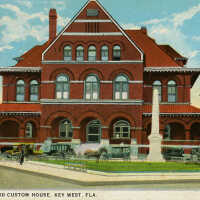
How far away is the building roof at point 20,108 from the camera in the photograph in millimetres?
39688

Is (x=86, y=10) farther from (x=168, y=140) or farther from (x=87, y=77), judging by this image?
(x=168, y=140)

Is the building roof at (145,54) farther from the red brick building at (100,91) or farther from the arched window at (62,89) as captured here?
the arched window at (62,89)

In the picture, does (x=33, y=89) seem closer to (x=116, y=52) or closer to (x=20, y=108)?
(x=20, y=108)

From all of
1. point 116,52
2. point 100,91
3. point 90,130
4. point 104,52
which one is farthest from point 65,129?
point 116,52

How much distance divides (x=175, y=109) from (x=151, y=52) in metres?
5.56

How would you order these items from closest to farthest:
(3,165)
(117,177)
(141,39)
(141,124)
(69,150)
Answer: (117,177) < (3,165) < (69,150) < (141,124) < (141,39)

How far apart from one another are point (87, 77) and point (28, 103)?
5.79m

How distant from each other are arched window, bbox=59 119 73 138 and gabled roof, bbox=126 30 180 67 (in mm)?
8473

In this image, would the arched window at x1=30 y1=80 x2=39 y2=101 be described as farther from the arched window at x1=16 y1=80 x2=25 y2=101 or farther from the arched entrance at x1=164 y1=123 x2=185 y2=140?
the arched entrance at x1=164 y1=123 x2=185 y2=140

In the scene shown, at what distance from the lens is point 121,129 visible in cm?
3978

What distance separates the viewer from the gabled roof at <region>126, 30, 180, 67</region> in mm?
40062

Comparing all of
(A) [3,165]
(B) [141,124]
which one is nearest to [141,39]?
(B) [141,124]

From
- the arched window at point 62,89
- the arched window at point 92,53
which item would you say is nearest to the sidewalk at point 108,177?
the arched window at point 62,89

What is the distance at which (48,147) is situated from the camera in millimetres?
36594
